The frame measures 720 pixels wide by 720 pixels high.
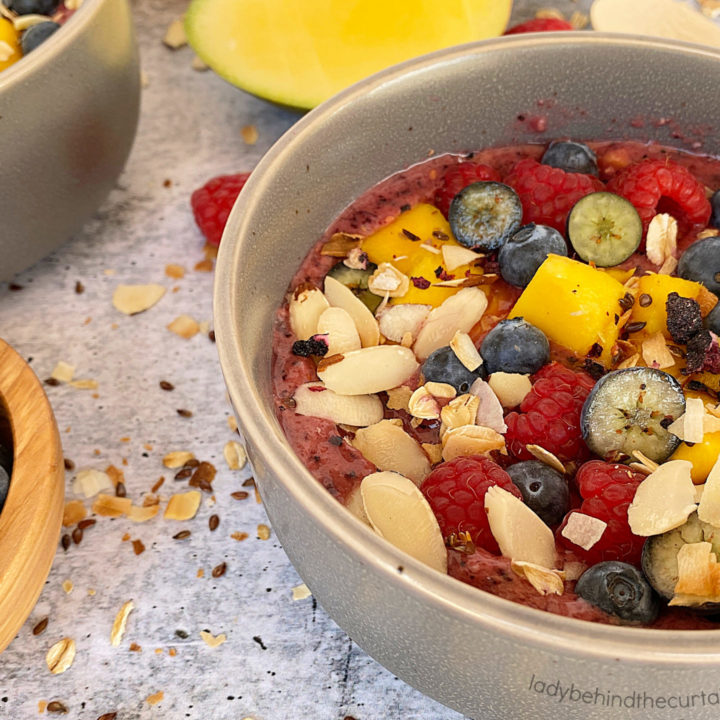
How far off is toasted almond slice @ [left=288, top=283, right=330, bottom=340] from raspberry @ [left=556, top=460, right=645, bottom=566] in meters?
0.35

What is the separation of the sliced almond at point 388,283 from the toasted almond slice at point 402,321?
0.02m

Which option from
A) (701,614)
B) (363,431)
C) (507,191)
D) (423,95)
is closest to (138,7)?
(423,95)

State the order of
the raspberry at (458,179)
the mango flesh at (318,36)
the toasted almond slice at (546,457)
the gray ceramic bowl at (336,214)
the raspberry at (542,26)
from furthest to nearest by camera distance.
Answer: the raspberry at (542,26) < the mango flesh at (318,36) < the raspberry at (458,179) < the toasted almond slice at (546,457) < the gray ceramic bowl at (336,214)

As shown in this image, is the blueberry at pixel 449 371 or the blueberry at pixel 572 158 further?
the blueberry at pixel 572 158

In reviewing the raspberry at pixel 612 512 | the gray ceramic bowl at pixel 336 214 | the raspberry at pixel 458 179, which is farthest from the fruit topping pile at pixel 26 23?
the raspberry at pixel 612 512

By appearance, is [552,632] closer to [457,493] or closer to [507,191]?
[457,493]

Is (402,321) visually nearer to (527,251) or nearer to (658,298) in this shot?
(527,251)

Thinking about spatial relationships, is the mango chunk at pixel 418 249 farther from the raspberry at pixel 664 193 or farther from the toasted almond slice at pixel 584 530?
the toasted almond slice at pixel 584 530

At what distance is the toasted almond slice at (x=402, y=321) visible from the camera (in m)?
0.98

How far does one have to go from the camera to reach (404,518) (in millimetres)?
768

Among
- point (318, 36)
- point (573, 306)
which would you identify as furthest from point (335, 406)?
point (318, 36)

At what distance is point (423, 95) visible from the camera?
1.08 m

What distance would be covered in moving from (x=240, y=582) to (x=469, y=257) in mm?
447

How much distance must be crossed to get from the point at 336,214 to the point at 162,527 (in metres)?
0.43
